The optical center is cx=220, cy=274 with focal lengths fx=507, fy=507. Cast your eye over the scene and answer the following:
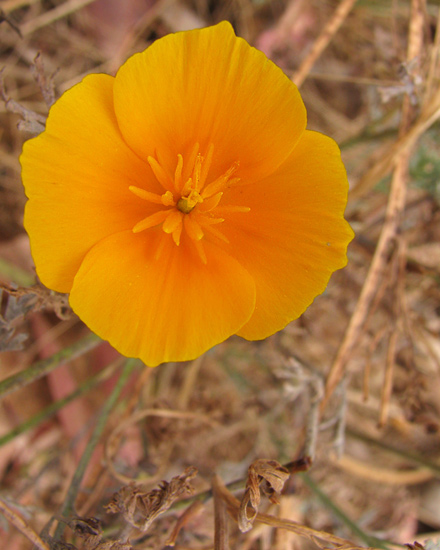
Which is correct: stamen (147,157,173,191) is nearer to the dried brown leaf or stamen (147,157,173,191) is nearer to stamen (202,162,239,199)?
stamen (202,162,239,199)

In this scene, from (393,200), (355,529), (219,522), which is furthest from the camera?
(393,200)

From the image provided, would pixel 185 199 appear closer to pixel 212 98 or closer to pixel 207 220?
pixel 207 220

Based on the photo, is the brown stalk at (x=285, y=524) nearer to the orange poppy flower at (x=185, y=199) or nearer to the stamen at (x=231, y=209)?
the orange poppy flower at (x=185, y=199)

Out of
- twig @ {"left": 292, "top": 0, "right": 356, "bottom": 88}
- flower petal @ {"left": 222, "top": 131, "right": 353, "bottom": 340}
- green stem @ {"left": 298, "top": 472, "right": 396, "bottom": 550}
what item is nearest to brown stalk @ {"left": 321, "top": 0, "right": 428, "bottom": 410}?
twig @ {"left": 292, "top": 0, "right": 356, "bottom": 88}

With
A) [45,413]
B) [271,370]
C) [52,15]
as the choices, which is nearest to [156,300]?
[45,413]

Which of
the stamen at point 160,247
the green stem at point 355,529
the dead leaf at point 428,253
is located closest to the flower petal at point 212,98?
the stamen at point 160,247

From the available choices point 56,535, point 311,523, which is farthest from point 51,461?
point 311,523

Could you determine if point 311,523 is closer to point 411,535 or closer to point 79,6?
point 411,535
